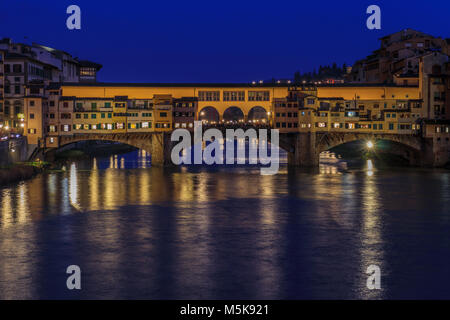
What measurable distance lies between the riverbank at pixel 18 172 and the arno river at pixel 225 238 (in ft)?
5.12

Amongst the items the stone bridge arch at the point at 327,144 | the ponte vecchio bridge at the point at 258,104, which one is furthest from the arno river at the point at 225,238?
the ponte vecchio bridge at the point at 258,104

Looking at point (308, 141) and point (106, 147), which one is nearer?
point (308, 141)

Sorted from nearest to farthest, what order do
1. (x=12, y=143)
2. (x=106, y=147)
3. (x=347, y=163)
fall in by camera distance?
(x=12, y=143), (x=347, y=163), (x=106, y=147)

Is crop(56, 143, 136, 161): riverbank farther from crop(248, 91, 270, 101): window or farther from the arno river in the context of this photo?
the arno river

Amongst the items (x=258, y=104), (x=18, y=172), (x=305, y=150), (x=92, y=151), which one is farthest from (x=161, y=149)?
(x=92, y=151)

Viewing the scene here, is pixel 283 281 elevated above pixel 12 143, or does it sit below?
below

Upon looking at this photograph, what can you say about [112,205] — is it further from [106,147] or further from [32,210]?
[106,147]

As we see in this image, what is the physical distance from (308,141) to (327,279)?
49.8 meters

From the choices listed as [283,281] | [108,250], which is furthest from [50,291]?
[283,281]

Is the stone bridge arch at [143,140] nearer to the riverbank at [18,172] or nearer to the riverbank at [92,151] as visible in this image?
the riverbank at [92,151]

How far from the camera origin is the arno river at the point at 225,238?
2255 cm

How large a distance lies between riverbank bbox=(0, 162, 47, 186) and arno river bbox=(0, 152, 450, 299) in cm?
156

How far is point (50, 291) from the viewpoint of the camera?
21.9 meters

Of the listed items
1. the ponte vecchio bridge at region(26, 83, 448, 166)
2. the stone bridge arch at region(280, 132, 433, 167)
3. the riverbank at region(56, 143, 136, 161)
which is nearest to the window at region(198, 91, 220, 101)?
the ponte vecchio bridge at region(26, 83, 448, 166)
